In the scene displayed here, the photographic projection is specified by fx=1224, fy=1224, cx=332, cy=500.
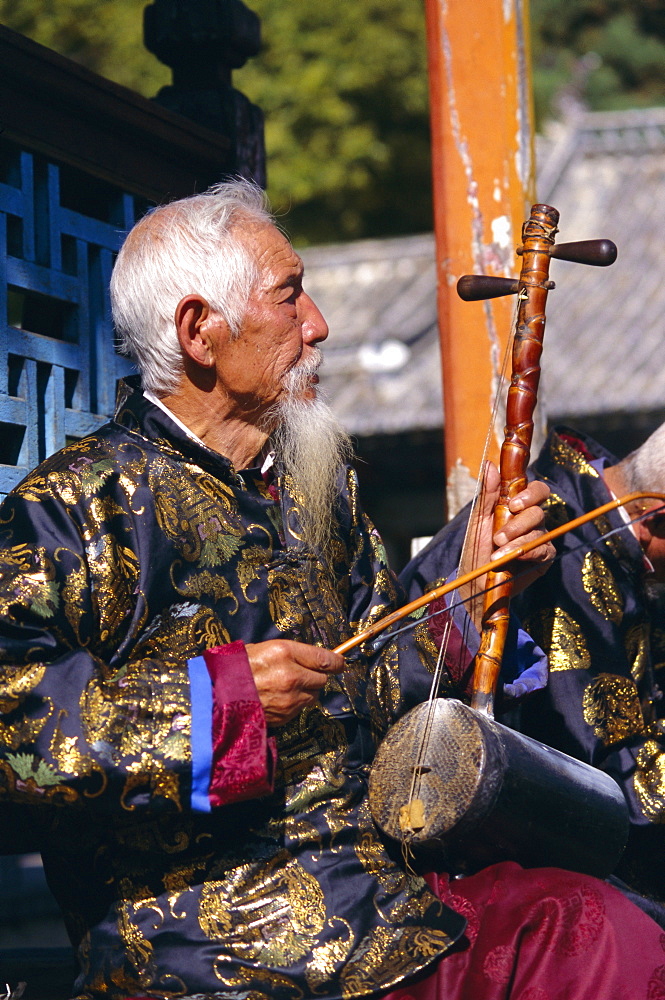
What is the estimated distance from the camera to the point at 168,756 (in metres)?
1.97

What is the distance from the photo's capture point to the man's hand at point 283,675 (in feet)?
6.69

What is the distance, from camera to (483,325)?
323 centimetres

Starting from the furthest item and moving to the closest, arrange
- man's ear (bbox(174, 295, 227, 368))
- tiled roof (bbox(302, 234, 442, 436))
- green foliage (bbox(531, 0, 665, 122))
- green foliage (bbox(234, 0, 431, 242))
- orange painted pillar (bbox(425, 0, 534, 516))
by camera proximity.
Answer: green foliage (bbox(531, 0, 665, 122)), green foliage (bbox(234, 0, 431, 242)), tiled roof (bbox(302, 234, 442, 436)), orange painted pillar (bbox(425, 0, 534, 516)), man's ear (bbox(174, 295, 227, 368))

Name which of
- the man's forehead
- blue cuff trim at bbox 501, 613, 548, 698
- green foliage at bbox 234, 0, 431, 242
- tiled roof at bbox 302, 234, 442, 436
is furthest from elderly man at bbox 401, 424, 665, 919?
green foliage at bbox 234, 0, 431, 242

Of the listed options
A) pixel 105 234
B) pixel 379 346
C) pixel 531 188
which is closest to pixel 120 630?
pixel 105 234

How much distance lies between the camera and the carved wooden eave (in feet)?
9.20

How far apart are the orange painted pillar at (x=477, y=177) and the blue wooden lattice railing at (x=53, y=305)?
2.82ft

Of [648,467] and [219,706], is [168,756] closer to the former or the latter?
[219,706]

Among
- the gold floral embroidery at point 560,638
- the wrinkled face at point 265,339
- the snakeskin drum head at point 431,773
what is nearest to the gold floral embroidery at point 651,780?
the gold floral embroidery at point 560,638

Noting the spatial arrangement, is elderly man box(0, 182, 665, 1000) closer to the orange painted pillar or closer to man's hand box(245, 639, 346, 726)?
man's hand box(245, 639, 346, 726)

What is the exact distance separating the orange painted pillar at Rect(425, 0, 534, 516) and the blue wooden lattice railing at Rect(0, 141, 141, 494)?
0.86m

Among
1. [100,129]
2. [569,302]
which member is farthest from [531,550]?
[569,302]

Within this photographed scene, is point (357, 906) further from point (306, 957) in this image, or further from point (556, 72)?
point (556, 72)

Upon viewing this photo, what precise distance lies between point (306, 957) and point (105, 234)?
188 cm
